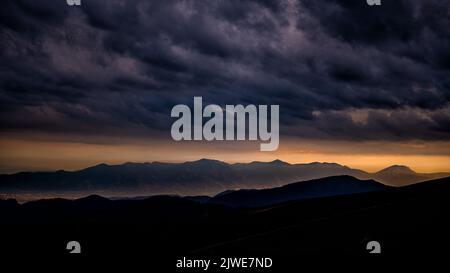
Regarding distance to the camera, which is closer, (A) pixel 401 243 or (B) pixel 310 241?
(A) pixel 401 243

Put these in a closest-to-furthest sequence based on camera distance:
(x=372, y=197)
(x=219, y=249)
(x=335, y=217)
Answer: (x=219, y=249) → (x=335, y=217) → (x=372, y=197)

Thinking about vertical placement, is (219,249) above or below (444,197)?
below

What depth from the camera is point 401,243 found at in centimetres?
5719

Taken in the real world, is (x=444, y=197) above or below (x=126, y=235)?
above
